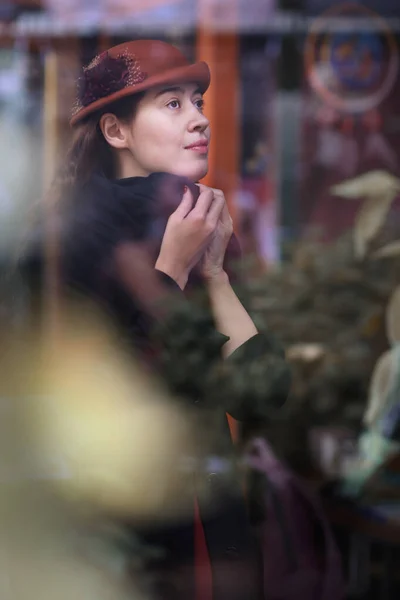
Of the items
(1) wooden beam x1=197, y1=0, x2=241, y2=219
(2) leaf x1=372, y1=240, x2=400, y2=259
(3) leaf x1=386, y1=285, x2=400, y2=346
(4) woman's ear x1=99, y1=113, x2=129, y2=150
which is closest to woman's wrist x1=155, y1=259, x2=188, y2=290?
(4) woman's ear x1=99, y1=113, x2=129, y2=150

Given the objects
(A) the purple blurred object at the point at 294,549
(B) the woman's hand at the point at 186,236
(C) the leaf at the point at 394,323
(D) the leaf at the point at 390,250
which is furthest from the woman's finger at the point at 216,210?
(D) the leaf at the point at 390,250

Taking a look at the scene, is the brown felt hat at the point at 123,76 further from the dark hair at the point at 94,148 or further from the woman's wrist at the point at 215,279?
the woman's wrist at the point at 215,279

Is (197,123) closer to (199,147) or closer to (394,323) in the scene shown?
(199,147)

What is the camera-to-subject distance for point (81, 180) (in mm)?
685

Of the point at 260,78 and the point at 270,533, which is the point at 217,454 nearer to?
the point at 270,533

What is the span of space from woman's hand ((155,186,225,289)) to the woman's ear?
0.07 m

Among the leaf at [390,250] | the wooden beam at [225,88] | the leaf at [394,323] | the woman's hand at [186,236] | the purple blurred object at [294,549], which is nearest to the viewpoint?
the woman's hand at [186,236]

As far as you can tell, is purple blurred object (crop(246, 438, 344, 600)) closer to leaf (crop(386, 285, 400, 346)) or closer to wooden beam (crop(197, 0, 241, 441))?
leaf (crop(386, 285, 400, 346))

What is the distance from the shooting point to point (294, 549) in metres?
0.90

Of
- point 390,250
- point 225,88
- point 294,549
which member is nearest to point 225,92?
point 225,88

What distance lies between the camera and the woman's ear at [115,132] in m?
0.68

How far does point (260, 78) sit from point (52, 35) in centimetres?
74

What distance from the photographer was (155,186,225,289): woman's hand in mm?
670

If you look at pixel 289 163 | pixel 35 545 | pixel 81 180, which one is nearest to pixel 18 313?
pixel 81 180
